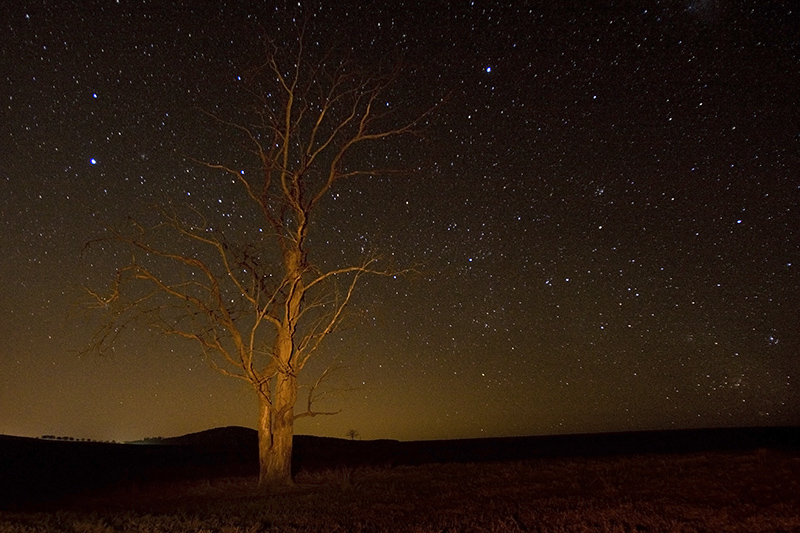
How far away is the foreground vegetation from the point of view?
7805mm

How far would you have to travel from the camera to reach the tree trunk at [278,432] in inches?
555

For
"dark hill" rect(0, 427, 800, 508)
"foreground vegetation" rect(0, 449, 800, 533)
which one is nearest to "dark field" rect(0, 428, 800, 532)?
"foreground vegetation" rect(0, 449, 800, 533)

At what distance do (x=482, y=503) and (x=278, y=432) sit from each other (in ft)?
20.4

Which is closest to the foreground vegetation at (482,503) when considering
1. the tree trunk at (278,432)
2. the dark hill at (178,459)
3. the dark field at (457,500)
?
the dark field at (457,500)

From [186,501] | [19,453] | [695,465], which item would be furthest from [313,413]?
[19,453]

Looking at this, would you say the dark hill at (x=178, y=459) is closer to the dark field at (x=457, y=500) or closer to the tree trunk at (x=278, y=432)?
the dark field at (x=457, y=500)

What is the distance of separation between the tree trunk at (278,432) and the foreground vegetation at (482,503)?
53 centimetres

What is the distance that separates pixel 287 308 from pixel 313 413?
2524 mm

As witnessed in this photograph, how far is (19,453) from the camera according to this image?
25016 millimetres

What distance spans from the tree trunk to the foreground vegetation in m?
0.53

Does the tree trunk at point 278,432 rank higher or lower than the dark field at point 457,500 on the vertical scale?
higher

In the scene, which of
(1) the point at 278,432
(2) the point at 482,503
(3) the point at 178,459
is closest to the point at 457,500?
(2) the point at 482,503

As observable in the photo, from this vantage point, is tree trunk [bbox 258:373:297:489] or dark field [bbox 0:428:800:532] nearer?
dark field [bbox 0:428:800:532]

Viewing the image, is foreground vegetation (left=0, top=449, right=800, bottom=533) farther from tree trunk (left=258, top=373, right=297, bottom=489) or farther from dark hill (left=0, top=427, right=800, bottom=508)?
dark hill (left=0, top=427, right=800, bottom=508)
